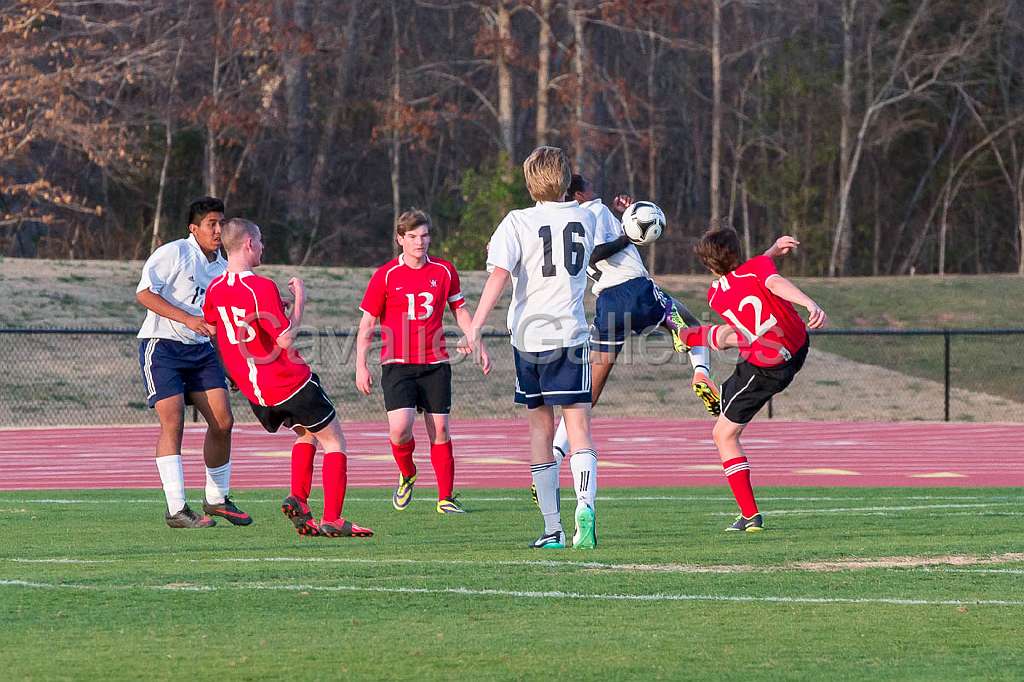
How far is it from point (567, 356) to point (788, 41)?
142 feet

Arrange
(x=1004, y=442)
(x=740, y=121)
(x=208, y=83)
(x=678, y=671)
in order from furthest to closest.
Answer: (x=740, y=121), (x=208, y=83), (x=1004, y=442), (x=678, y=671)

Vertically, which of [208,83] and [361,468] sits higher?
[208,83]

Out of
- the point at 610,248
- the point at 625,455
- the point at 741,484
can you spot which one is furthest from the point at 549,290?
the point at 625,455

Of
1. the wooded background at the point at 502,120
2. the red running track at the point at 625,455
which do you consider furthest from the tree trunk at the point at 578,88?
the red running track at the point at 625,455

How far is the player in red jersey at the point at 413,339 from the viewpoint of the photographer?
11.2 m

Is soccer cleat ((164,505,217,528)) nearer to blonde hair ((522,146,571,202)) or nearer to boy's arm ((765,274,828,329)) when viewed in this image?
blonde hair ((522,146,571,202))

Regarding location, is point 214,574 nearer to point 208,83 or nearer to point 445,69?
point 208,83

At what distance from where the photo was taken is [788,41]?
165ft

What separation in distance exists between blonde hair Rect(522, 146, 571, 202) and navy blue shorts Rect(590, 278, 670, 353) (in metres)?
3.48

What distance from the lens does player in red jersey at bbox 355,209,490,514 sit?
36.6 feet

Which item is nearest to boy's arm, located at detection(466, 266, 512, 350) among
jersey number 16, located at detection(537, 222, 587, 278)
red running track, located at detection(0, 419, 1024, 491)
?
jersey number 16, located at detection(537, 222, 587, 278)

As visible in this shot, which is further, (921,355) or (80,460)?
(921,355)

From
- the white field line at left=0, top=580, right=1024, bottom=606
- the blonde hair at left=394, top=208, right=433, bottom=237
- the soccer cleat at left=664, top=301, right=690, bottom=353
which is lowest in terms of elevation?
the white field line at left=0, top=580, right=1024, bottom=606

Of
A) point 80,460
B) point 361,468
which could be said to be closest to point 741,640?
point 361,468
